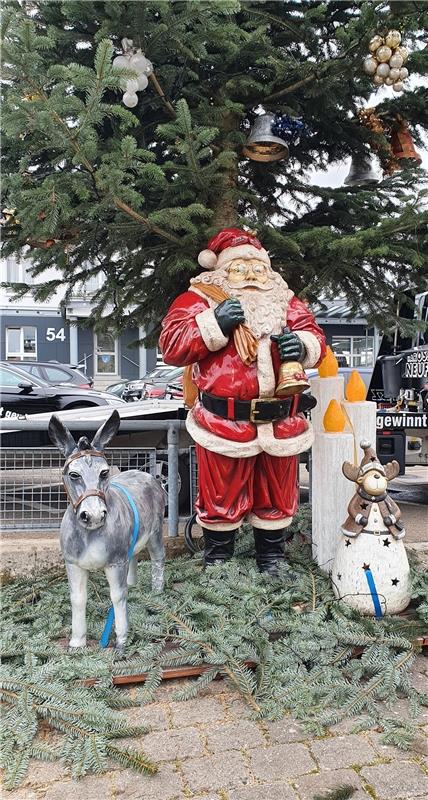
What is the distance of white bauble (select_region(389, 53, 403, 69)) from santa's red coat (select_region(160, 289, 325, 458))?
1551 mm

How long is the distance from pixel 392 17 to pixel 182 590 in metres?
3.37

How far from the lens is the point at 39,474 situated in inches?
192

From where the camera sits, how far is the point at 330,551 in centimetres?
399

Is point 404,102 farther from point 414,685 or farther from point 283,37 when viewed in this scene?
point 414,685

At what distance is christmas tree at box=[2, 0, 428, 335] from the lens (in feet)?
10.3

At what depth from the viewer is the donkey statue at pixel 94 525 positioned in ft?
9.15

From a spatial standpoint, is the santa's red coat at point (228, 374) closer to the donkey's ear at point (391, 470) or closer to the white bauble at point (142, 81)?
the donkey's ear at point (391, 470)

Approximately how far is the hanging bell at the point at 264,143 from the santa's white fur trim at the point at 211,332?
1.46 m

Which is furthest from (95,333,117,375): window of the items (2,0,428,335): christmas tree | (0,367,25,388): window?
(2,0,428,335): christmas tree

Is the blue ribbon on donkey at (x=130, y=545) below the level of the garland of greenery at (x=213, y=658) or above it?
above

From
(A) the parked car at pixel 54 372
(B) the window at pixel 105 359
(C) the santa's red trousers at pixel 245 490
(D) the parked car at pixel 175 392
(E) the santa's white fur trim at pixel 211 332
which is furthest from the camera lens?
(B) the window at pixel 105 359

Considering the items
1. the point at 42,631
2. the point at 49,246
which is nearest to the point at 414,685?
the point at 42,631

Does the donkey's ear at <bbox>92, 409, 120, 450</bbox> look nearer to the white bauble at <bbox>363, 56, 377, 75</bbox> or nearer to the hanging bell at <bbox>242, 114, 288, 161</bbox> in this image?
the hanging bell at <bbox>242, 114, 288, 161</bbox>

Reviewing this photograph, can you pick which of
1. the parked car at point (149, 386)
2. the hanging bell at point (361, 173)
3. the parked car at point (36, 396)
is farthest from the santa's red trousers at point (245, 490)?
the parked car at point (149, 386)
